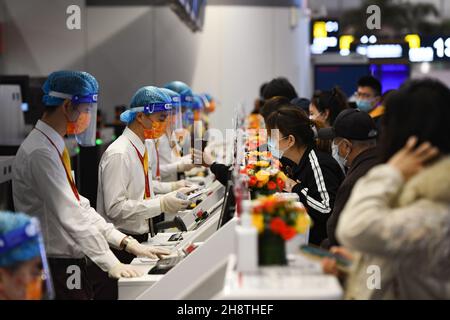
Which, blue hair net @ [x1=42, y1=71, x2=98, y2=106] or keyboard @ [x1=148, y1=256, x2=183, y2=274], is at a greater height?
blue hair net @ [x1=42, y1=71, x2=98, y2=106]

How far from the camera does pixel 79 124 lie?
13.9ft

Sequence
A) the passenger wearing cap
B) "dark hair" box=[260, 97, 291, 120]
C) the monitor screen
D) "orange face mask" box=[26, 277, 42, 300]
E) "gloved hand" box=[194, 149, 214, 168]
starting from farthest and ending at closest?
1. the monitor screen
2. "dark hair" box=[260, 97, 291, 120]
3. "gloved hand" box=[194, 149, 214, 168]
4. the passenger wearing cap
5. "orange face mask" box=[26, 277, 42, 300]

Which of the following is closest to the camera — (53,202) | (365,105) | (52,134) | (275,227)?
(275,227)

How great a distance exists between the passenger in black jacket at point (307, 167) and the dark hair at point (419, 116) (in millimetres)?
2236

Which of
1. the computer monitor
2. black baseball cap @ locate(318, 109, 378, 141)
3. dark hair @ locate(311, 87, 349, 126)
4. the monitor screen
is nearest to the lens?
the computer monitor

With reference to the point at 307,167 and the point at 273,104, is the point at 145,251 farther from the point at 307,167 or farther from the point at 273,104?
the point at 273,104

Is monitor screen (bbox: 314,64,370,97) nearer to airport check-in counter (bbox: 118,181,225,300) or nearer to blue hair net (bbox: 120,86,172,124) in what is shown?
airport check-in counter (bbox: 118,181,225,300)

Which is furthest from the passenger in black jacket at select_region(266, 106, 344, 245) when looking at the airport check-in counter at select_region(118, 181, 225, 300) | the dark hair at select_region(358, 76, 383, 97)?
the dark hair at select_region(358, 76, 383, 97)

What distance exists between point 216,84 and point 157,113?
951 cm

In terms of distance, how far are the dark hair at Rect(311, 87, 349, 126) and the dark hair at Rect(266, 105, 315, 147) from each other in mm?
2005

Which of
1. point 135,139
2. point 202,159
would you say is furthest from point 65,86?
point 202,159

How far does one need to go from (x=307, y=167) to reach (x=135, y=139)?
44.0 inches

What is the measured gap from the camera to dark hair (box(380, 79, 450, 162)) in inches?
103

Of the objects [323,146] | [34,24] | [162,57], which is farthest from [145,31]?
[323,146]
